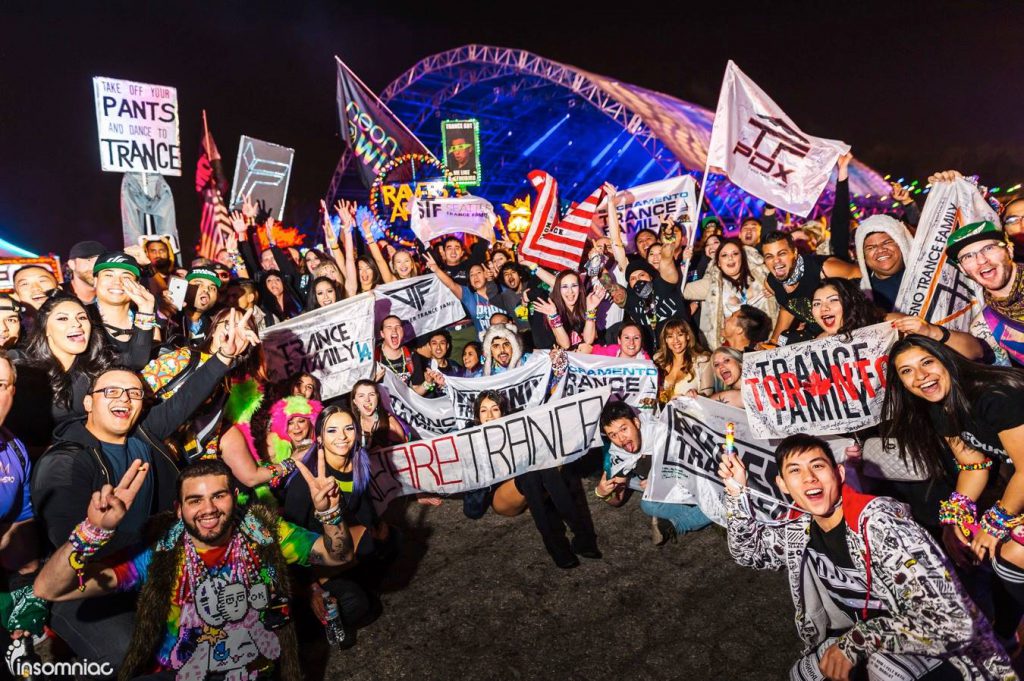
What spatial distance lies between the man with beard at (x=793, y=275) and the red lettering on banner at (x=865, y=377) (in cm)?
96

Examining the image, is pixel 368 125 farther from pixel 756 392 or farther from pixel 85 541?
pixel 85 541

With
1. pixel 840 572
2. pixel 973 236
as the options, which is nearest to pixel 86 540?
pixel 840 572

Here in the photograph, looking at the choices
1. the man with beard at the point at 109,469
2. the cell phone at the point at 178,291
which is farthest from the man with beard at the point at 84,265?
the man with beard at the point at 109,469

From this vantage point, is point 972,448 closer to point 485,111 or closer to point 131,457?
point 131,457

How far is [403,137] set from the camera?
13344 millimetres

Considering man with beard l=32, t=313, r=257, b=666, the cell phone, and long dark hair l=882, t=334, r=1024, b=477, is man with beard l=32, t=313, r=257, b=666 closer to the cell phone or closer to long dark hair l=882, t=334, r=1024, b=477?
the cell phone

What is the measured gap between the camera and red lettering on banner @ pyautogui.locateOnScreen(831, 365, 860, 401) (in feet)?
15.7

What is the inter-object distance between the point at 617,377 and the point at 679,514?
5.40 feet

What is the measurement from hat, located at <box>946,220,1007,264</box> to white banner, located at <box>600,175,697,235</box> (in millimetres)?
6652

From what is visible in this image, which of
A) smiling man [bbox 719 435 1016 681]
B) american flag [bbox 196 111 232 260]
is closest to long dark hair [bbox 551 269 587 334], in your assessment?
smiling man [bbox 719 435 1016 681]

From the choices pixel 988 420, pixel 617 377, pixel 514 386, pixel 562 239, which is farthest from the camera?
pixel 562 239

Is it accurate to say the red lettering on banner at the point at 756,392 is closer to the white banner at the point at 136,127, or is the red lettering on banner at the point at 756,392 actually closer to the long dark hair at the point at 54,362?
the long dark hair at the point at 54,362

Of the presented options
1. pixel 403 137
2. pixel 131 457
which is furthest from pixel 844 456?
pixel 403 137

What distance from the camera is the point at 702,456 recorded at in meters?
5.32
